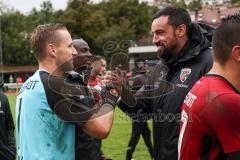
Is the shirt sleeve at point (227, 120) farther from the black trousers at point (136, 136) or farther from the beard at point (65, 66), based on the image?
the black trousers at point (136, 136)

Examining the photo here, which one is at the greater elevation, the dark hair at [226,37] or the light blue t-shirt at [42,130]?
the dark hair at [226,37]

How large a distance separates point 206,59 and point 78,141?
1351mm

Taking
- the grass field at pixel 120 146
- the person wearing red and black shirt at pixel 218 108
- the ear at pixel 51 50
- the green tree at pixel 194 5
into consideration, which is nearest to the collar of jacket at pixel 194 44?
the ear at pixel 51 50

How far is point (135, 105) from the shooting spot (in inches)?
173

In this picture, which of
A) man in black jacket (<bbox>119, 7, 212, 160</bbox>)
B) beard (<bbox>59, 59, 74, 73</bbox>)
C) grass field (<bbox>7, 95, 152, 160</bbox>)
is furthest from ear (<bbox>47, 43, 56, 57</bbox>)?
grass field (<bbox>7, 95, 152, 160</bbox>)

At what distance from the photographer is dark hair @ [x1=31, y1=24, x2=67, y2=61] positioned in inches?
134

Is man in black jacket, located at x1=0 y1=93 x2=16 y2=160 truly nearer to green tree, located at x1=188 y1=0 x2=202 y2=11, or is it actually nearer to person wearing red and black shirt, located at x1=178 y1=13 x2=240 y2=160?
person wearing red and black shirt, located at x1=178 y1=13 x2=240 y2=160

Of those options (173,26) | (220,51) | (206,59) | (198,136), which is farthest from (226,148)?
(173,26)

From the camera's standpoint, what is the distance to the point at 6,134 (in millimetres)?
5777

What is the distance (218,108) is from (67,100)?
128 centimetres

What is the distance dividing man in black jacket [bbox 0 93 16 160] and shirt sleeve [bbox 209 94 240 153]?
3853 mm

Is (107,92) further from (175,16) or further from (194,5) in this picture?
(194,5)

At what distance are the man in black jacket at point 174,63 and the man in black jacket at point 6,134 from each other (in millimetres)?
2250

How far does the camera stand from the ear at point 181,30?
409 cm
